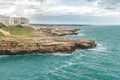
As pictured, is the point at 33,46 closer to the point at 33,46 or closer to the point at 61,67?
the point at 33,46

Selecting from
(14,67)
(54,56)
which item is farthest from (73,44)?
(14,67)

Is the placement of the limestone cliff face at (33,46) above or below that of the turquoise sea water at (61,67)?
above

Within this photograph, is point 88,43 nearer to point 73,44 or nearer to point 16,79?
point 73,44

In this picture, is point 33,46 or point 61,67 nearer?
point 61,67

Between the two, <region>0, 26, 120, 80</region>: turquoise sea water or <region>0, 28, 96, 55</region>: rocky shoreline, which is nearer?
<region>0, 26, 120, 80</region>: turquoise sea water

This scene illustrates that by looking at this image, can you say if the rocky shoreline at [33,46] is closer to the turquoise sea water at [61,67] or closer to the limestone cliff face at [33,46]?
the limestone cliff face at [33,46]

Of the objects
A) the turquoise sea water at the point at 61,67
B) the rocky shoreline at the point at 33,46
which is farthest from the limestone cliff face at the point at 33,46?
the turquoise sea water at the point at 61,67

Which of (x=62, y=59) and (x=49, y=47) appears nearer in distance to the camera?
(x=62, y=59)

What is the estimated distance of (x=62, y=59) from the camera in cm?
8969

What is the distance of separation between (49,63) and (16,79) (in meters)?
21.3

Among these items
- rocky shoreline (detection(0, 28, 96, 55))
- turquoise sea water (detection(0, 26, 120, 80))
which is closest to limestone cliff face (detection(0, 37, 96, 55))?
rocky shoreline (detection(0, 28, 96, 55))

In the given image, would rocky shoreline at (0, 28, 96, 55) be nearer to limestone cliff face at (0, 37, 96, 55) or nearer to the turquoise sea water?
limestone cliff face at (0, 37, 96, 55)

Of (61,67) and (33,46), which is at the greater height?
(33,46)

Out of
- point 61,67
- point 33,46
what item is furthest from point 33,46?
point 61,67
